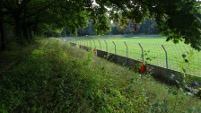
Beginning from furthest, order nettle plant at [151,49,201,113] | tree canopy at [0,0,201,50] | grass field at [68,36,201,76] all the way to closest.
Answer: tree canopy at [0,0,201,50]
grass field at [68,36,201,76]
nettle plant at [151,49,201,113]

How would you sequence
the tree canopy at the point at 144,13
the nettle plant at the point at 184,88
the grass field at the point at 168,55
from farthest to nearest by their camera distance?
the tree canopy at the point at 144,13, the grass field at the point at 168,55, the nettle plant at the point at 184,88

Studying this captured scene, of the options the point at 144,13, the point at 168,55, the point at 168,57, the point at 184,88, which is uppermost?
the point at 144,13

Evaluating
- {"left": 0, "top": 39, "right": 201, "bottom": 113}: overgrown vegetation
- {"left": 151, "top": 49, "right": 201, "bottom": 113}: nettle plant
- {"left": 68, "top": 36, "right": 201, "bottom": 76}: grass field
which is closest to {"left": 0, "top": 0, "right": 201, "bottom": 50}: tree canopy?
{"left": 68, "top": 36, "right": 201, "bottom": 76}: grass field

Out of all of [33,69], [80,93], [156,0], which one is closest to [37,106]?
[80,93]

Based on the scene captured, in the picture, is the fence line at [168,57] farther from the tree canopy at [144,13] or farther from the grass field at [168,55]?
the tree canopy at [144,13]

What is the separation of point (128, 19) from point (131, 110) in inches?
228

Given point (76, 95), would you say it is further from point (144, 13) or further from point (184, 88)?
point (144, 13)

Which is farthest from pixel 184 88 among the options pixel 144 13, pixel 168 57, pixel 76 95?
pixel 168 57

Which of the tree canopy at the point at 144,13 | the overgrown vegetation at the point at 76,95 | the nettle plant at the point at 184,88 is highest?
the tree canopy at the point at 144,13

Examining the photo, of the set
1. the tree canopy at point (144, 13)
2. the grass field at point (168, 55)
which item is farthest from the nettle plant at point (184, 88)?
the tree canopy at point (144, 13)

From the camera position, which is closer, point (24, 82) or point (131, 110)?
point (131, 110)

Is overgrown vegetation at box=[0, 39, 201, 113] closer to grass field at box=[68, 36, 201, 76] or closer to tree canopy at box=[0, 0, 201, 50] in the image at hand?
grass field at box=[68, 36, 201, 76]

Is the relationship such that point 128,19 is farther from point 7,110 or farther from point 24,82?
point 7,110

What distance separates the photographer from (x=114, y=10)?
36.6 ft
